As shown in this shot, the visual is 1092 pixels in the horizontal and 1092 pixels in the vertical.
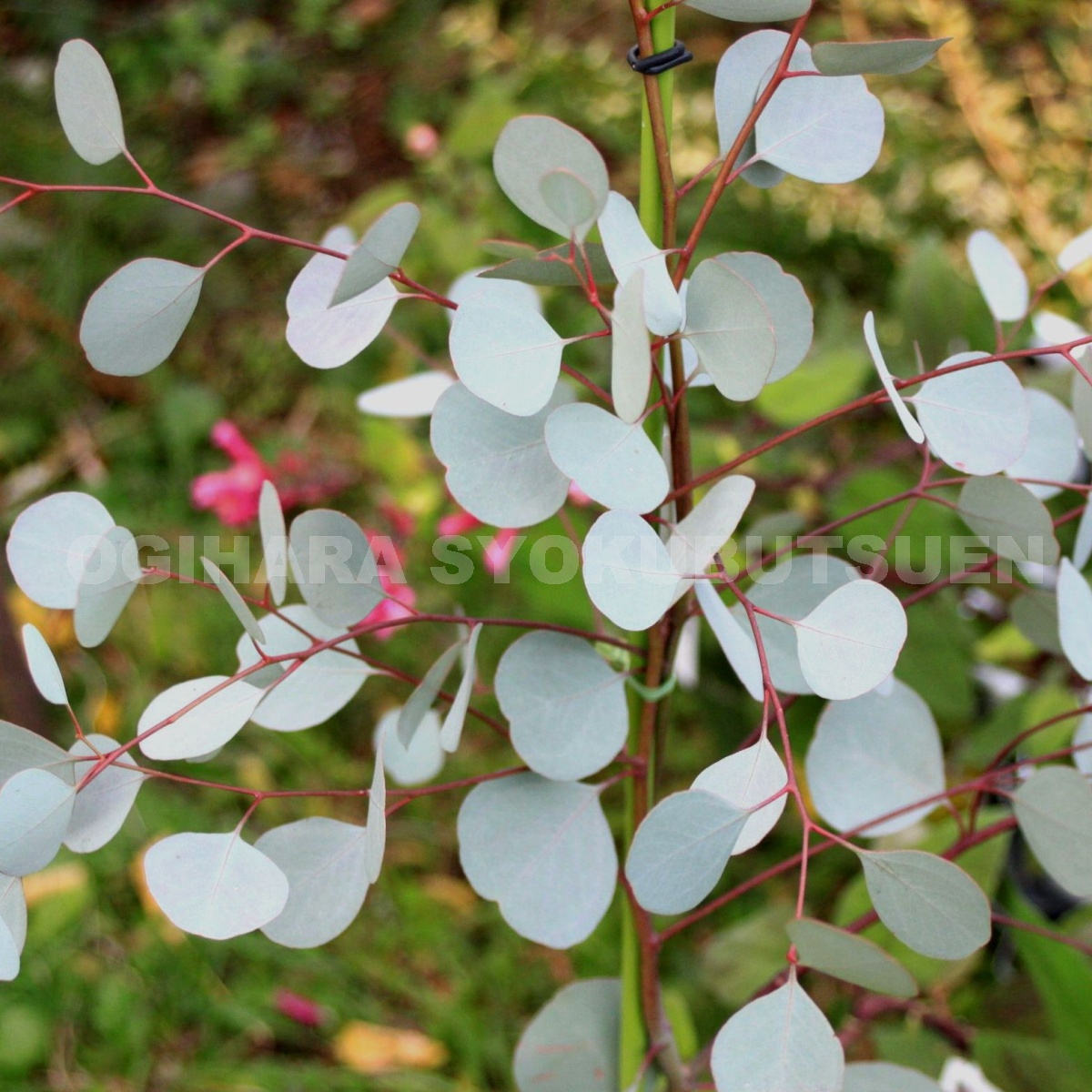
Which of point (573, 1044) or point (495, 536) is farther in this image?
point (495, 536)

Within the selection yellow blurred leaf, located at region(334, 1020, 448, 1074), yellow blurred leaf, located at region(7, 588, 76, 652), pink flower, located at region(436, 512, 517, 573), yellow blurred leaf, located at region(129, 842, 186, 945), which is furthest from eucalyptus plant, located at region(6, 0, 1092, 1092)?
yellow blurred leaf, located at region(7, 588, 76, 652)

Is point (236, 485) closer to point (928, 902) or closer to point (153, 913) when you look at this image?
point (153, 913)

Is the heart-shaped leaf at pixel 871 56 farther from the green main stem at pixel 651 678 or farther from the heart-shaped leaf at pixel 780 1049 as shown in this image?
the heart-shaped leaf at pixel 780 1049

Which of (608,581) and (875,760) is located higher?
(608,581)

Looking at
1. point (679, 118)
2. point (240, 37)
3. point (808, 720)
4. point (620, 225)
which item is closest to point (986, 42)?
point (679, 118)

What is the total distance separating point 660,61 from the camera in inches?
11.2

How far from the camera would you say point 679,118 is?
45.9 inches

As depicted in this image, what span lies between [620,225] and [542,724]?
14cm

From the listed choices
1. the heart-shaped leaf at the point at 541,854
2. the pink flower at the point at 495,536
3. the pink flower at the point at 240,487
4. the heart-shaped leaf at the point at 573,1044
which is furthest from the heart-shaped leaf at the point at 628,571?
the pink flower at the point at 240,487

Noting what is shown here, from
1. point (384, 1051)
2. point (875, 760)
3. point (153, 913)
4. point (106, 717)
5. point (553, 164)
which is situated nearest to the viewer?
point (553, 164)

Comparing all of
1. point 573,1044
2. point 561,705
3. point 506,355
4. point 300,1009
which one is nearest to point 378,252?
point 506,355

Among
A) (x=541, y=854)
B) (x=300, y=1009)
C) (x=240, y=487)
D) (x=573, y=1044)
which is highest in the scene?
(x=541, y=854)

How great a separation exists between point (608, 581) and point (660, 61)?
14 centimetres

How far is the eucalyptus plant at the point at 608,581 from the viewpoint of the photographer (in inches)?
10.1
